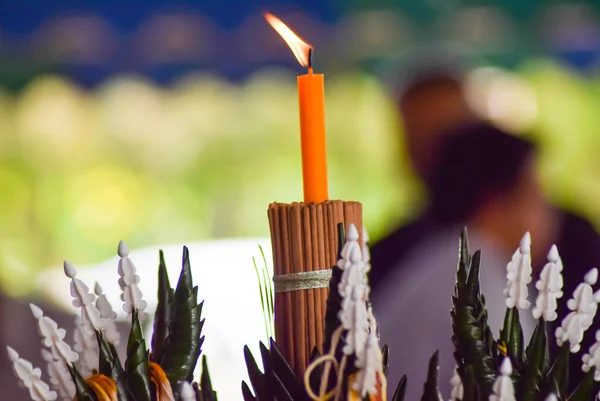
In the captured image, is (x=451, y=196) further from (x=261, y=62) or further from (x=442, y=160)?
(x=261, y=62)

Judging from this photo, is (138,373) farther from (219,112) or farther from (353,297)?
(219,112)

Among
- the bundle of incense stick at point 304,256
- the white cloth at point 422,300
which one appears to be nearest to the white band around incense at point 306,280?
the bundle of incense stick at point 304,256


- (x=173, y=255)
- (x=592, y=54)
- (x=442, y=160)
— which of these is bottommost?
(x=173, y=255)

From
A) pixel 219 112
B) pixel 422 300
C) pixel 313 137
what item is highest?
pixel 219 112

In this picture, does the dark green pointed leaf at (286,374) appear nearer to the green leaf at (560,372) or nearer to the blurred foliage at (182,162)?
the green leaf at (560,372)

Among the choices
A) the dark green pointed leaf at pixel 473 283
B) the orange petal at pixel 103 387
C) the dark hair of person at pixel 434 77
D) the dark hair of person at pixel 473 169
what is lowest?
the orange petal at pixel 103 387

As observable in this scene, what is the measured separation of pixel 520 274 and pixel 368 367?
0.25 ft

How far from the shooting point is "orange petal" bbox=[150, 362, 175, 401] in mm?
301

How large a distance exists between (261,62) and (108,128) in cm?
28

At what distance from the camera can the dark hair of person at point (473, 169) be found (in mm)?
1284

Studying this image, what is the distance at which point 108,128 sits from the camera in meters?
1.30

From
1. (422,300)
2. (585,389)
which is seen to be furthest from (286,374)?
(422,300)

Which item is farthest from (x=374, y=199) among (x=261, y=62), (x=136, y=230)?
(x=136, y=230)

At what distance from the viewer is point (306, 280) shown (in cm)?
33
